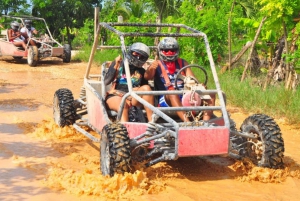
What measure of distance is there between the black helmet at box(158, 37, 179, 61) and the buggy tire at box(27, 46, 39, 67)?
33.0 ft

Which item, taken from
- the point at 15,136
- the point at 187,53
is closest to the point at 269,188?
the point at 15,136

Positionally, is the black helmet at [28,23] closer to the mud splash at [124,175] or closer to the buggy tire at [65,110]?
the buggy tire at [65,110]

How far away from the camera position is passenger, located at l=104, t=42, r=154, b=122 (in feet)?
19.3

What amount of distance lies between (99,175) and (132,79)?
135cm

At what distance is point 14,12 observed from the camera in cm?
2369

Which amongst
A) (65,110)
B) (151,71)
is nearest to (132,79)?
(151,71)

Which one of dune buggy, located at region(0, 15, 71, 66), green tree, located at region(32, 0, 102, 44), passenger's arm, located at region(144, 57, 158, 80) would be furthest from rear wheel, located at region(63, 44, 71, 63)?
passenger's arm, located at region(144, 57, 158, 80)

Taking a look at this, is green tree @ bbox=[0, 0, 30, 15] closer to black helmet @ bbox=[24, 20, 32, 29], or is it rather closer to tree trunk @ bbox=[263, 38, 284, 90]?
black helmet @ bbox=[24, 20, 32, 29]

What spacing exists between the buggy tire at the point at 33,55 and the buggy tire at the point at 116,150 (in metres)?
10.9

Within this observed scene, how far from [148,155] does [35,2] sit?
63.9 feet

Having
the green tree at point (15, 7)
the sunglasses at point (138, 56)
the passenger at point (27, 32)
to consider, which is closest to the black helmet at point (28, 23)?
the passenger at point (27, 32)

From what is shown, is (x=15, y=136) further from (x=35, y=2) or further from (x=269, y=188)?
(x=35, y=2)

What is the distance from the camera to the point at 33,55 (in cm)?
1572

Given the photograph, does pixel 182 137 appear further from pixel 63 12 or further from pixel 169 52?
pixel 63 12
